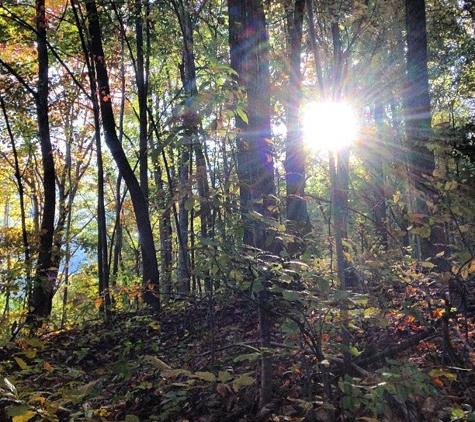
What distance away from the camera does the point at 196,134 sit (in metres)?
2.33

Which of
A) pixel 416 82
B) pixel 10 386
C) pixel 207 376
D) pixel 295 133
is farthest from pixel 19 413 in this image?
pixel 295 133

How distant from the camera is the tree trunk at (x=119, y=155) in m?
7.73

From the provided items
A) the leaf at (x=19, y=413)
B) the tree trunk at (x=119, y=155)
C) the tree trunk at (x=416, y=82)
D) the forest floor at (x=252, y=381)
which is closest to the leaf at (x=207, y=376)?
the forest floor at (x=252, y=381)

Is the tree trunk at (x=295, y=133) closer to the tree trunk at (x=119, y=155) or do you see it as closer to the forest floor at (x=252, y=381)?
the forest floor at (x=252, y=381)

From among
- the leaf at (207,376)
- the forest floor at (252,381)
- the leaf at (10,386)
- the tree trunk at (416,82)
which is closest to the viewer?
the leaf at (10,386)

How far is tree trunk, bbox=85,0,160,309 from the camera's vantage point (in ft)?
25.4

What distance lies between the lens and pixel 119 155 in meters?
7.82

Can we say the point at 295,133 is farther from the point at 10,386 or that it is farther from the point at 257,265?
the point at 10,386

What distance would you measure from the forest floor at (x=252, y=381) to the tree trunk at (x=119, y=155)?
7.40 ft

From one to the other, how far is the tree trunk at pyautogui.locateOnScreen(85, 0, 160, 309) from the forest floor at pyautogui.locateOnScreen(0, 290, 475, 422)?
226 cm

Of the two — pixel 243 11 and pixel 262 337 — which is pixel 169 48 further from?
pixel 262 337

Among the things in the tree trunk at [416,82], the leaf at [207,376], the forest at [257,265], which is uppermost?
the tree trunk at [416,82]

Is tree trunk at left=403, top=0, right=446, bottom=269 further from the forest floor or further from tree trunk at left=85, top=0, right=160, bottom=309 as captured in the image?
tree trunk at left=85, top=0, right=160, bottom=309

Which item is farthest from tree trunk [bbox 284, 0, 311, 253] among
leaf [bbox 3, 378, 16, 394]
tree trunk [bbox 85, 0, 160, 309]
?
leaf [bbox 3, 378, 16, 394]
